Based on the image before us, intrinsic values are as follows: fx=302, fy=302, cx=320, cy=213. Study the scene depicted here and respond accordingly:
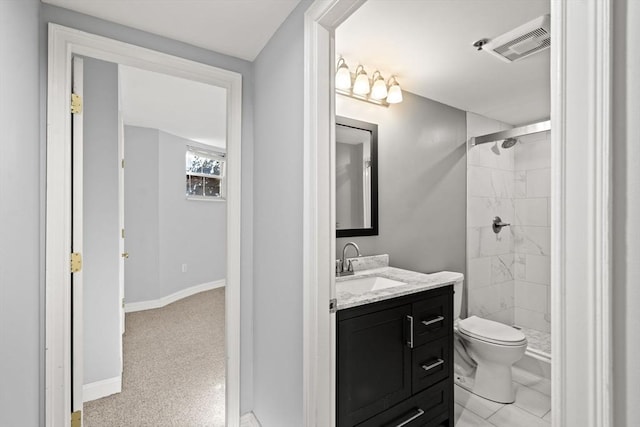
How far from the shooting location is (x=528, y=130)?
2723 mm

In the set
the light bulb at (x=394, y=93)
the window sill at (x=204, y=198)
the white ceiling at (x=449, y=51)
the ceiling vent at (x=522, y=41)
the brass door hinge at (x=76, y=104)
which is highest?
the white ceiling at (x=449, y=51)

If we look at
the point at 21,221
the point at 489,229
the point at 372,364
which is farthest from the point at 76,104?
the point at 489,229

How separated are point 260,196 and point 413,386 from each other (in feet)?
4.60

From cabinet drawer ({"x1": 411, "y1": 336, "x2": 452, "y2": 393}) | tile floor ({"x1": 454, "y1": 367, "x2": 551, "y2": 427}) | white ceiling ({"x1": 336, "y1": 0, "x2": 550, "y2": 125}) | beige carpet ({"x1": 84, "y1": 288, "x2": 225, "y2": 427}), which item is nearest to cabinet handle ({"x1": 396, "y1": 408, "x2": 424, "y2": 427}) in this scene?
cabinet drawer ({"x1": 411, "y1": 336, "x2": 452, "y2": 393})

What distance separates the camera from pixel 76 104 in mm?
1552

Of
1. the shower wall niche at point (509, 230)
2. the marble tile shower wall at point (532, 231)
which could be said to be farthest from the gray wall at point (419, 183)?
the marble tile shower wall at point (532, 231)

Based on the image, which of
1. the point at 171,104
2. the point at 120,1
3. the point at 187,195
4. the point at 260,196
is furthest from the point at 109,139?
the point at 187,195

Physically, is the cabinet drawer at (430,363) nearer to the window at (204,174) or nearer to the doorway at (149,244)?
the doorway at (149,244)

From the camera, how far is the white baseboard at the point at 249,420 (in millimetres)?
1859

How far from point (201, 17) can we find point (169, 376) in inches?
105

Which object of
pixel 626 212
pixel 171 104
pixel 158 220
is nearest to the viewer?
pixel 626 212

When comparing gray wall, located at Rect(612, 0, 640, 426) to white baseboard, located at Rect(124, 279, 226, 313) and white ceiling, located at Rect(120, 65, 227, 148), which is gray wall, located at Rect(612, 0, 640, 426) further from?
white baseboard, located at Rect(124, 279, 226, 313)

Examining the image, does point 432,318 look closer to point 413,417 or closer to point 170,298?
point 413,417

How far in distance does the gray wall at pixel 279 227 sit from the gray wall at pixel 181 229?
3470 mm
